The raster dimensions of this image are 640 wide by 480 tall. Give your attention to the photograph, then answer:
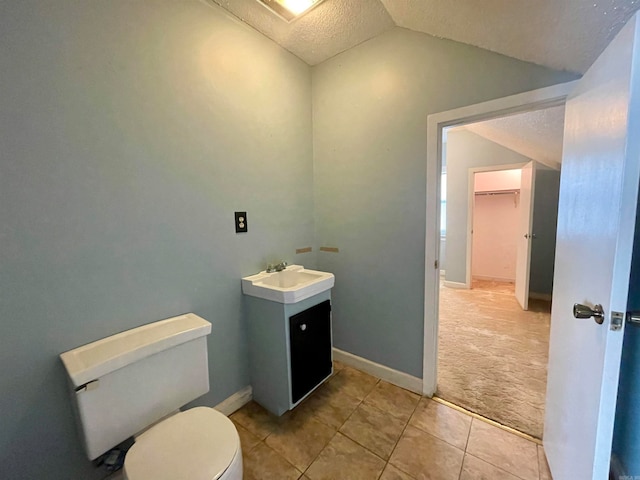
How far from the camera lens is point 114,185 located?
3.83 feet

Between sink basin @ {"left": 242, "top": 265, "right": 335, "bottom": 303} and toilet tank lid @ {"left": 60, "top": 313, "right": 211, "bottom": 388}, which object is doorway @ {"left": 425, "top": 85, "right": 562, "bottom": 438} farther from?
toilet tank lid @ {"left": 60, "top": 313, "right": 211, "bottom": 388}

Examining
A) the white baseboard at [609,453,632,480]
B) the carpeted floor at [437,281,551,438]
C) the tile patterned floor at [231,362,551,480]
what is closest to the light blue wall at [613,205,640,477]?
→ the white baseboard at [609,453,632,480]

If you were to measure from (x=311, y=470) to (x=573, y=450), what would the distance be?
115 cm

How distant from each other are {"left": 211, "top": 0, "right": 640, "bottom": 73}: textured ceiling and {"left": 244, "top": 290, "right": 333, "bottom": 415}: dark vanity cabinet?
175cm

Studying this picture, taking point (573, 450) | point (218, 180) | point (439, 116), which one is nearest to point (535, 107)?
point (439, 116)

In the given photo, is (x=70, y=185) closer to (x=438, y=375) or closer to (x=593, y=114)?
(x=593, y=114)

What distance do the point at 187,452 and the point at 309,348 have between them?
0.85 m

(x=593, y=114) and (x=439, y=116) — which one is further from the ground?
(x=439, y=116)

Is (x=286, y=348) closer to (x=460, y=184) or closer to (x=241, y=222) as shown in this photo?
(x=241, y=222)

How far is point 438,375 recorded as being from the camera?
6.61ft

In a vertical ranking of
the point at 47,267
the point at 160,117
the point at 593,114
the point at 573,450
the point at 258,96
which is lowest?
the point at 573,450

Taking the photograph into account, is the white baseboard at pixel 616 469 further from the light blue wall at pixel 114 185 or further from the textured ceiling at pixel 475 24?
the light blue wall at pixel 114 185

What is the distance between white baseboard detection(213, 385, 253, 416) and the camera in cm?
163

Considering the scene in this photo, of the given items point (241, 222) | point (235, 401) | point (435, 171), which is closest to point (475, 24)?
point (435, 171)
